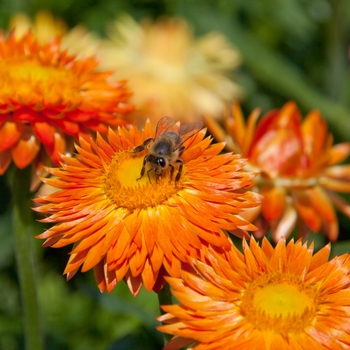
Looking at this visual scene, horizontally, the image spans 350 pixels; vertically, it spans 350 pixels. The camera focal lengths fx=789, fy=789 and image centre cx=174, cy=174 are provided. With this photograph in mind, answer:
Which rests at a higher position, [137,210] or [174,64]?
[174,64]

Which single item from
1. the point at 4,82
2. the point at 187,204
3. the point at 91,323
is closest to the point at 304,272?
the point at 187,204

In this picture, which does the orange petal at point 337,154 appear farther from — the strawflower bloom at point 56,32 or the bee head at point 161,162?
the strawflower bloom at point 56,32

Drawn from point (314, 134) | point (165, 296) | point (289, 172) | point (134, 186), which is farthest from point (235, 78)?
point (165, 296)

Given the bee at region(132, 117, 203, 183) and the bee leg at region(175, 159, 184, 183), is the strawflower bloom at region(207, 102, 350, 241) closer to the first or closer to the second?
the bee at region(132, 117, 203, 183)

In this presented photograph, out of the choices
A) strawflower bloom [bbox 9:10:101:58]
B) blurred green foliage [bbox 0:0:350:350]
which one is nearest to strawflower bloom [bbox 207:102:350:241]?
blurred green foliage [bbox 0:0:350:350]

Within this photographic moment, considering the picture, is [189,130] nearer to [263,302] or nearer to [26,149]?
[26,149]

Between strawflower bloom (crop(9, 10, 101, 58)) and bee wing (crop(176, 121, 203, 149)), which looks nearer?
bee wing (crop(176, 121, 203, 149))

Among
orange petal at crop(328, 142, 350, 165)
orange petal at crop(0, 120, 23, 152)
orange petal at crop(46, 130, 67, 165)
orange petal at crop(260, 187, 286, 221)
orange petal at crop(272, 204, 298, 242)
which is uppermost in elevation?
orange petal at crop(0, 120, 23, 152)
